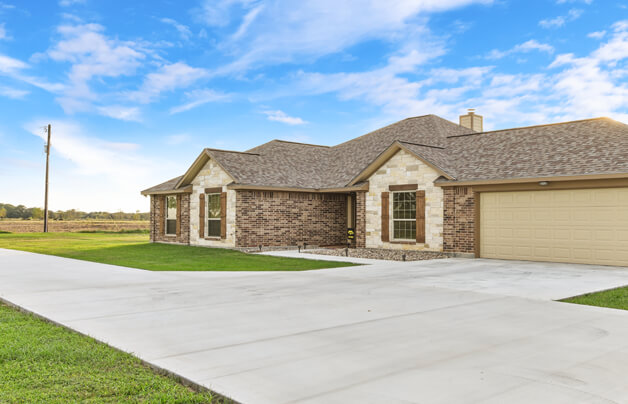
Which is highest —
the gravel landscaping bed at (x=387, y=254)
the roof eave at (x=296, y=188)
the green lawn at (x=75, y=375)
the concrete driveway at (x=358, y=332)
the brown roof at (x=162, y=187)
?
the brown roof at (x=162, y=187)

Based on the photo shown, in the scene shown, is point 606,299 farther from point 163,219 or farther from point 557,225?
point 163,219

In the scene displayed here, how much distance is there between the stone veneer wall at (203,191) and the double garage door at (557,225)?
9.94m

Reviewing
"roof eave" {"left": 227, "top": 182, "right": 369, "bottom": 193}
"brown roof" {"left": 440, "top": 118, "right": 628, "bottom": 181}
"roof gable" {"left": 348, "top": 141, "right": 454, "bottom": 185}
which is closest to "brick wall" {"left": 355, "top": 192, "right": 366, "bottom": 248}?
"roof eave" {"left": 227, "top": 182, "right": 369, "bottom": 193}

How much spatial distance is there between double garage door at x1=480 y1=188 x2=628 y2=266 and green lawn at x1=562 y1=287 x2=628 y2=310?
5533mm

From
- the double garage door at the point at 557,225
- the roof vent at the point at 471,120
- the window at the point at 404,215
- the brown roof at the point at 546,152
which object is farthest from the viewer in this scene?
the roof vent at the point at 471,120

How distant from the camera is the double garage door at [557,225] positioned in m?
15.0

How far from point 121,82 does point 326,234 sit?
14.9m

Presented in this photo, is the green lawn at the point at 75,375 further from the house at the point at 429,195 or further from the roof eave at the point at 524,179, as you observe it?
the house at the point at 429,195

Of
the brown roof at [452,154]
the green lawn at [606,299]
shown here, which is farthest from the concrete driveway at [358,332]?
the brown roof at [452,154]

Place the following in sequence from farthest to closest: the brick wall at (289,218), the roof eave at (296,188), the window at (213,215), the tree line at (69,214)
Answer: the tree line at (69,214) < the window at (213,215) < the brick wall at (289,218) < the roof eave at (296,188)

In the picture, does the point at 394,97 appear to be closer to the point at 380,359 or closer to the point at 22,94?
the point at 22,94

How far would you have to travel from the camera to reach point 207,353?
5508mm

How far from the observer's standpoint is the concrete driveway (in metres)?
4.48

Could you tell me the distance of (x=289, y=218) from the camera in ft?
73.8
